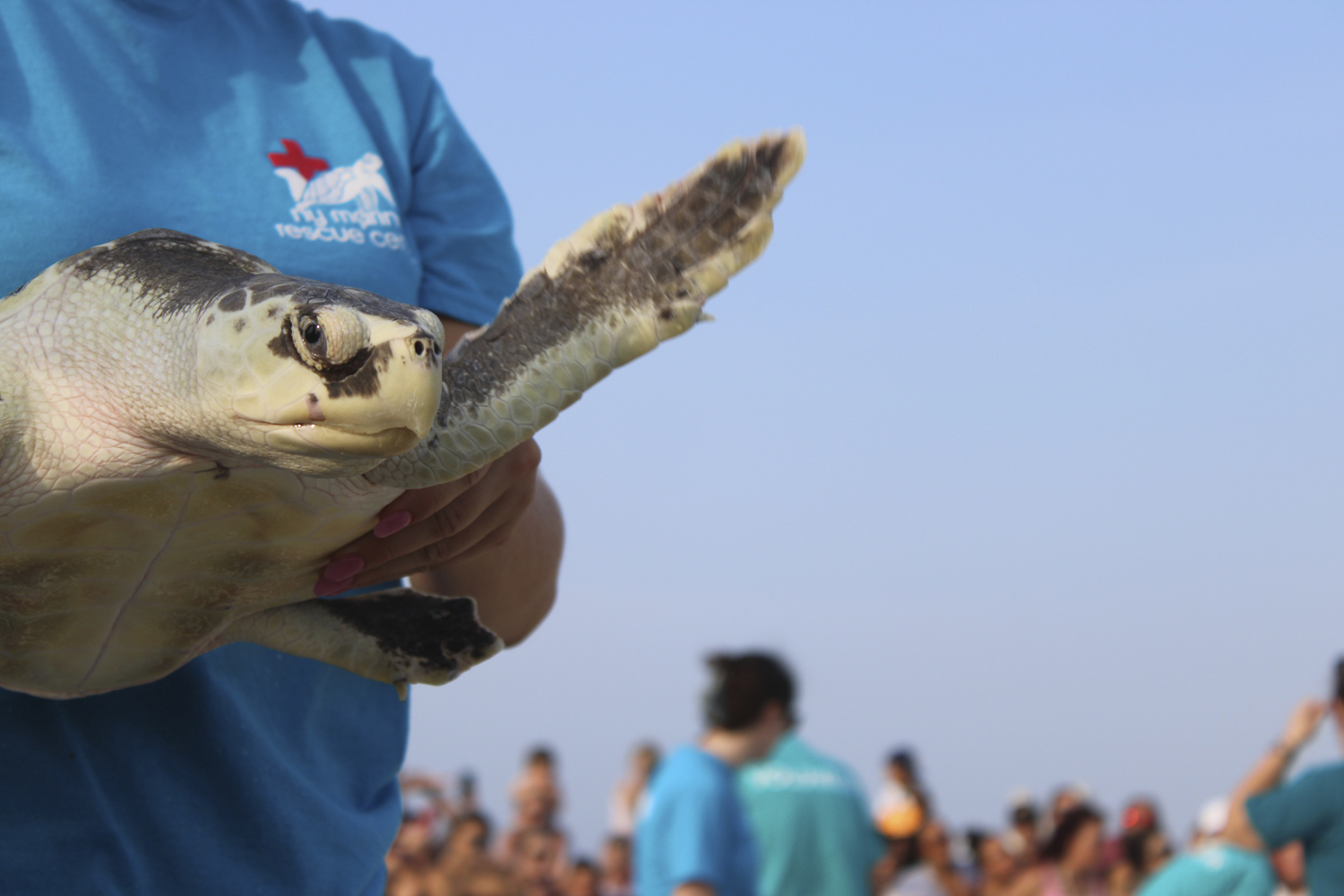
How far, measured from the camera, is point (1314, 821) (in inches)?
127

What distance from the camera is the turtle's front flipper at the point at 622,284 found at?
124 cm

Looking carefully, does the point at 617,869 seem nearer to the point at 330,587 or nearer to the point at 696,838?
the point at 696,838

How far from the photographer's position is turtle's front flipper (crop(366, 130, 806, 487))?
48.7 inches

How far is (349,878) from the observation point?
1.32 meters

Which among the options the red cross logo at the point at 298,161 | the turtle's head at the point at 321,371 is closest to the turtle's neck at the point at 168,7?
the red cross logo at the point at 298,161

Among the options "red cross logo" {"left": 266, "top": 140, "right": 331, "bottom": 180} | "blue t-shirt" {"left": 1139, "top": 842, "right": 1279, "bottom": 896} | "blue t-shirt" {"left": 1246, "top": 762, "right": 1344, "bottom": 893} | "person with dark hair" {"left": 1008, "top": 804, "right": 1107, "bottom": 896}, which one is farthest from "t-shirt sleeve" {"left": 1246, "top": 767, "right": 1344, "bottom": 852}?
"red cross logo" {"left": 266, "top": 140, "right": 331, "bottom": 180}

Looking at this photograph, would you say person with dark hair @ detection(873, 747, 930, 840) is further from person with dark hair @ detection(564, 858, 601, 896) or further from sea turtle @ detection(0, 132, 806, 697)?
sea turtle @ detection(0, 132, 806, 697)

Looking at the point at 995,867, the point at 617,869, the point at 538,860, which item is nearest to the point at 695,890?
the point at 538,860

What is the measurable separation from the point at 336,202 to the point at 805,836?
2.66 m

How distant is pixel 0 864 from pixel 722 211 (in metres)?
0.91

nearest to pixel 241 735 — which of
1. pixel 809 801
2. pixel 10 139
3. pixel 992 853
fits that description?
pixel 10 139

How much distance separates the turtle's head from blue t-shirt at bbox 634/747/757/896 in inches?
83.5

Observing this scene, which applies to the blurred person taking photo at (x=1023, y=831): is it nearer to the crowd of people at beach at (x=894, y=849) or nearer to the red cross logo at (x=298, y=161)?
the crowd of people at beach at (x=894, y=849)

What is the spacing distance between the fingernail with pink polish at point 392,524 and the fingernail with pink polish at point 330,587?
0.08 metres
